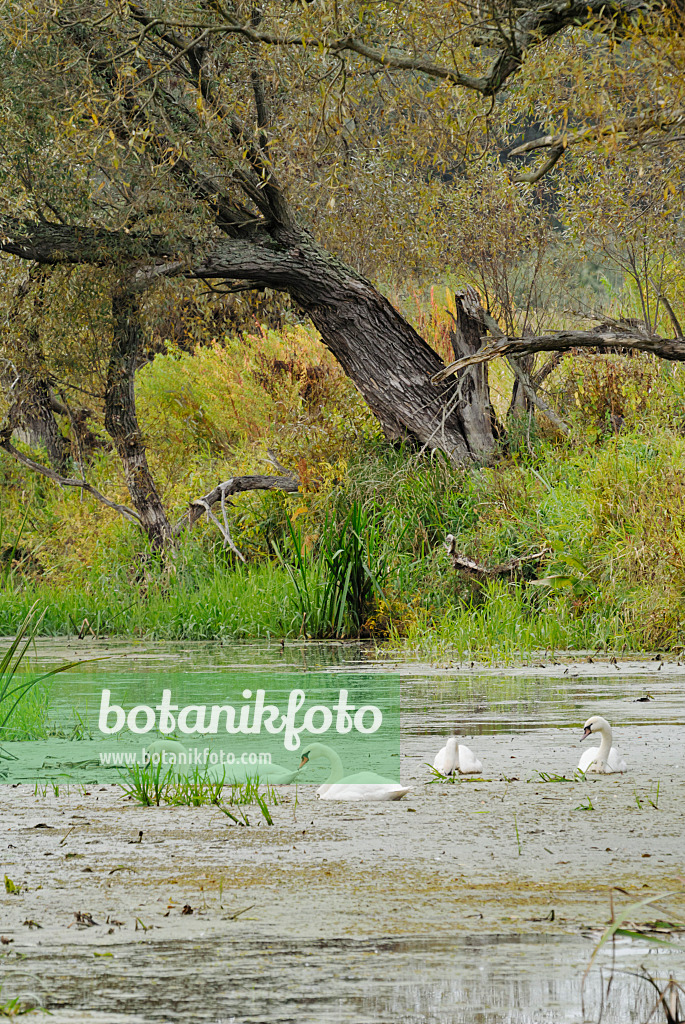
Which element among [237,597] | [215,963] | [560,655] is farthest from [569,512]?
[215,963]

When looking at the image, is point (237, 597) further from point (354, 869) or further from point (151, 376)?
point (354, 869)

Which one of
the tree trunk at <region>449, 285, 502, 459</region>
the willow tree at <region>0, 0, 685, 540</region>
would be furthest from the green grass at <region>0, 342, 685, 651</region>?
the willow tree at <region>0, 0, 685, 540</region>

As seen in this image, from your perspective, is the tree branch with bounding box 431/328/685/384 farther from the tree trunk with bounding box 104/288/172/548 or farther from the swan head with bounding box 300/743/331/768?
the swan head with bounding box 300/743/331/768

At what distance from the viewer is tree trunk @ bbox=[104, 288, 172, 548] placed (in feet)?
47.7

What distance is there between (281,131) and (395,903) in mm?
9588

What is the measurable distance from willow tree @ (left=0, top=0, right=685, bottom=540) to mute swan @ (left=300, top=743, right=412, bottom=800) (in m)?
4.88

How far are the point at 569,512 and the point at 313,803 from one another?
22.0 ft

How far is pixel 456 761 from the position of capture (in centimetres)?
559

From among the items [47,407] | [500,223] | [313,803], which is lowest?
[313,803]

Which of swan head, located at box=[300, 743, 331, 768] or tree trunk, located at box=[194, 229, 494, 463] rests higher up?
tree trunk, located at box=[194, 229, 494, 463]

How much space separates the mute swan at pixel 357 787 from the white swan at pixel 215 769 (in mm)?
239

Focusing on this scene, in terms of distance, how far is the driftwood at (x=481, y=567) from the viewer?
1191 cm

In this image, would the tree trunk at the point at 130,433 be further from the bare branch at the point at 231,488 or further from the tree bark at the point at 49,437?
the tree bark at the point at 49,437

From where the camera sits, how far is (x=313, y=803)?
530 cm
